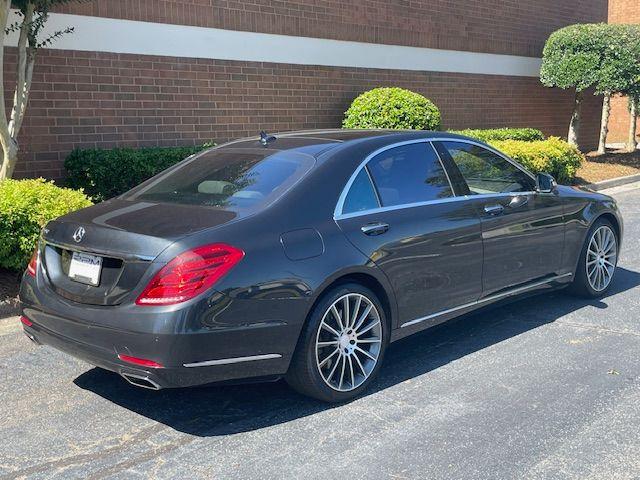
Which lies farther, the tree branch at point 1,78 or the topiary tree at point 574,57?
the topiary tree at point 574,57

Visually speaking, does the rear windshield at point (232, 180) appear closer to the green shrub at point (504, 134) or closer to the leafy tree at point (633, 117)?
the green shrub at point (504, 134)

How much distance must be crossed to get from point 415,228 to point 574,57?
13.5m

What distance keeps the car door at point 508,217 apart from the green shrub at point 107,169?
14.6 feet

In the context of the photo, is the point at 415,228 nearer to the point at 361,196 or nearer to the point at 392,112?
the point at 361,196

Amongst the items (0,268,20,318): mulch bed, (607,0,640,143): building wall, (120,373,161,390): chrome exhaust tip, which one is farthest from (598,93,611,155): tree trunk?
(120,373,161,390): chrome exhaust tip

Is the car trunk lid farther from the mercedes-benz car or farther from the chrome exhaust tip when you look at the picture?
the chrome exhaust tip

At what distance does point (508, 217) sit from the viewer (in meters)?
5.28

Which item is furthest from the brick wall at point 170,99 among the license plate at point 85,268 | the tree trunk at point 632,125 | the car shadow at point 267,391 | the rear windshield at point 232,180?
the tree trunk at point 632,125

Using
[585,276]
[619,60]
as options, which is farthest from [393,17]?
[585,276]

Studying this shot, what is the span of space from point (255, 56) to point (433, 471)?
28.7ft

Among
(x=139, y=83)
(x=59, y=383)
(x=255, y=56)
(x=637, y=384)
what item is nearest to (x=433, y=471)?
(x=637, y=384)

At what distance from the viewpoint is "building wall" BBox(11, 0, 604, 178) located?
29.4 ft

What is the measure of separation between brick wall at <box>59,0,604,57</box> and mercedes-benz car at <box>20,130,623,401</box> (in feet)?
18.1

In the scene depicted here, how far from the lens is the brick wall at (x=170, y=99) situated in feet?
28.9
